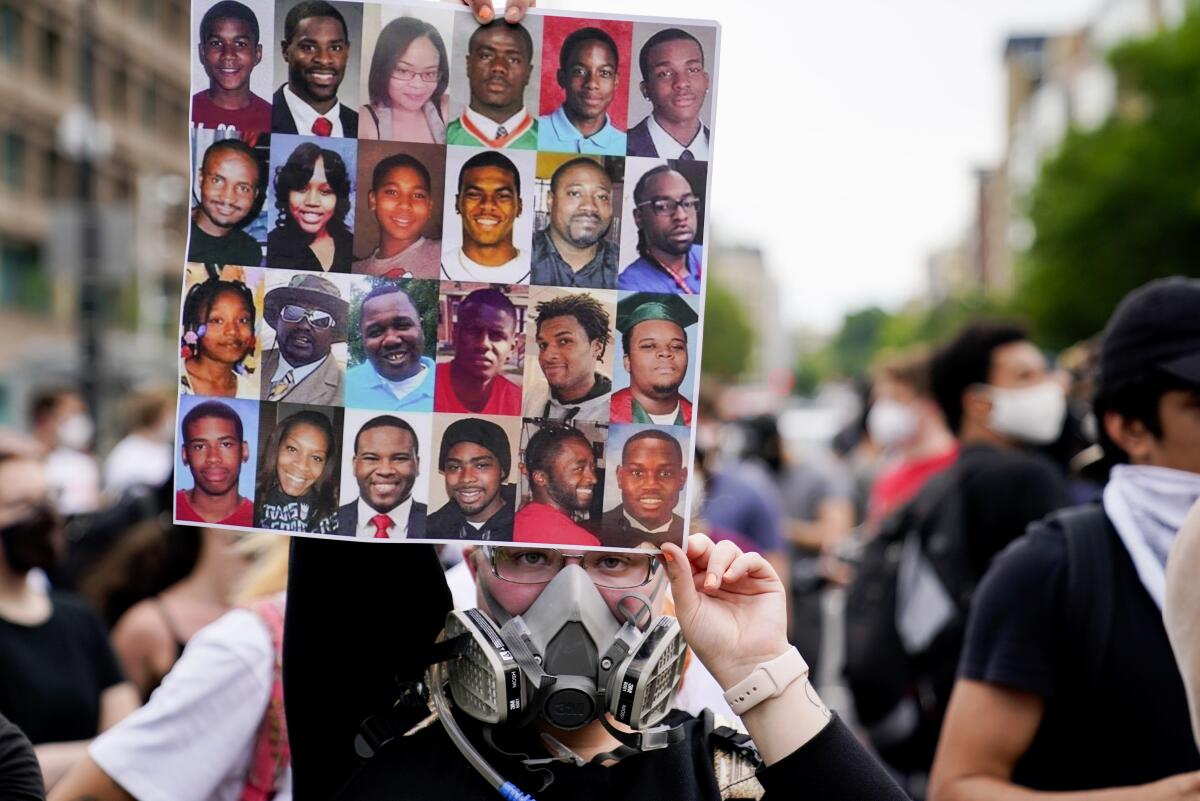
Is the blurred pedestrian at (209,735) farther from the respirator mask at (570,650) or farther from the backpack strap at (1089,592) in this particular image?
the backpack strap at (1089,592)

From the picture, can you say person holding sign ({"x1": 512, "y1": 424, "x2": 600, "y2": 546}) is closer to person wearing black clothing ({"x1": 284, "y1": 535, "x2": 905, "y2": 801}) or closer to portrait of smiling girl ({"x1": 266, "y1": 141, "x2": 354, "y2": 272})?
person wearing black clothing ({"x1": 284, "y1": 535, "x2": 905, "y2": 801})

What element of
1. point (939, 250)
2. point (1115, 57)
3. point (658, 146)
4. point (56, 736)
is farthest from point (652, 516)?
point (939, 250)

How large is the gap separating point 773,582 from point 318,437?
77 cm

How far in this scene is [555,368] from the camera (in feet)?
7.16

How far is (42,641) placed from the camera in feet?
13.7

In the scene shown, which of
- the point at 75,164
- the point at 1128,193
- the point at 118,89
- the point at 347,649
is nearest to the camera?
the point at 347,649

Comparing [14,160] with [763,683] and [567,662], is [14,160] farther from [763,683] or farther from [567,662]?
[763,683]

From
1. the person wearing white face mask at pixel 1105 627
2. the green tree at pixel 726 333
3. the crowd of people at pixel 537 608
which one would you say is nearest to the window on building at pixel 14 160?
the crowd of people at pixel 537 608

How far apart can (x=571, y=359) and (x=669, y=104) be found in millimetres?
422

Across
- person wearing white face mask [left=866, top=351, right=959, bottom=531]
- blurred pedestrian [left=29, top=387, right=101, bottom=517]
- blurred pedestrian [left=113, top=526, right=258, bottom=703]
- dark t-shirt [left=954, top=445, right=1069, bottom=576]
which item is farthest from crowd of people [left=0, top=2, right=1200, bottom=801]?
blurred pedestrian [left=29, top=387, right=101, bottom=517]

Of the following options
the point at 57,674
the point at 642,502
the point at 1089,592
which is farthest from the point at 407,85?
the point at 57,674

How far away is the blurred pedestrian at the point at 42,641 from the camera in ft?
13.1

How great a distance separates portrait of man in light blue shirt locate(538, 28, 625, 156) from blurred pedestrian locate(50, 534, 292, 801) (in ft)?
4.32

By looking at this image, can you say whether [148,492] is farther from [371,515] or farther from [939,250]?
[939,250]
